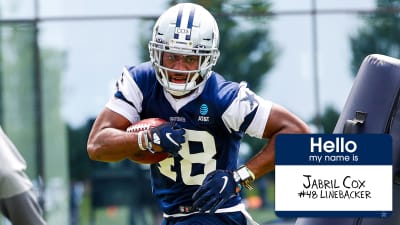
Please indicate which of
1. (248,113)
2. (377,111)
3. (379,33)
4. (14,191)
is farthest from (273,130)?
(379,33)

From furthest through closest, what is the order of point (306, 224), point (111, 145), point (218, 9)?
1. point (218, 9)
2. point (306, 224)
3. point (111, 145)

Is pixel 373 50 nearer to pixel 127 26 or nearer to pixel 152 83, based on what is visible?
pixel 127 26

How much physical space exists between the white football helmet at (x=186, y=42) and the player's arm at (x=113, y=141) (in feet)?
0.88

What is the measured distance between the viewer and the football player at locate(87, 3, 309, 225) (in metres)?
5.79

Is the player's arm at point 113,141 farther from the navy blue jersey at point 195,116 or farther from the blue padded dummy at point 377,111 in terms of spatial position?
the blue padded dummy at point 377,111

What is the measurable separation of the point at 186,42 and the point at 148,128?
16.9 inches

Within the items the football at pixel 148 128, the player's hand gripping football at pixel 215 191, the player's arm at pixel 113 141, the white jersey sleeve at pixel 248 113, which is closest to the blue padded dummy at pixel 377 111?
the white jersey sleeve at pixel 248 113

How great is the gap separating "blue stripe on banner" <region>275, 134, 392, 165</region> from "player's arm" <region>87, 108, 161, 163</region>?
2.05ft

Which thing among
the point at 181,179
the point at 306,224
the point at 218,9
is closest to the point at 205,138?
the point at 181,179

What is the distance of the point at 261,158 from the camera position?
590cm

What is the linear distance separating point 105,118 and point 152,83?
27 cm

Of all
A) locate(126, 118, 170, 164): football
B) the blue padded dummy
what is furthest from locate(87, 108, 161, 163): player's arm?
the blue padded dummy

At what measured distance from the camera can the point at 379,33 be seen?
11336mm

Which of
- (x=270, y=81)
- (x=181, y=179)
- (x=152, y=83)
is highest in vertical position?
(x=152, y=83)
